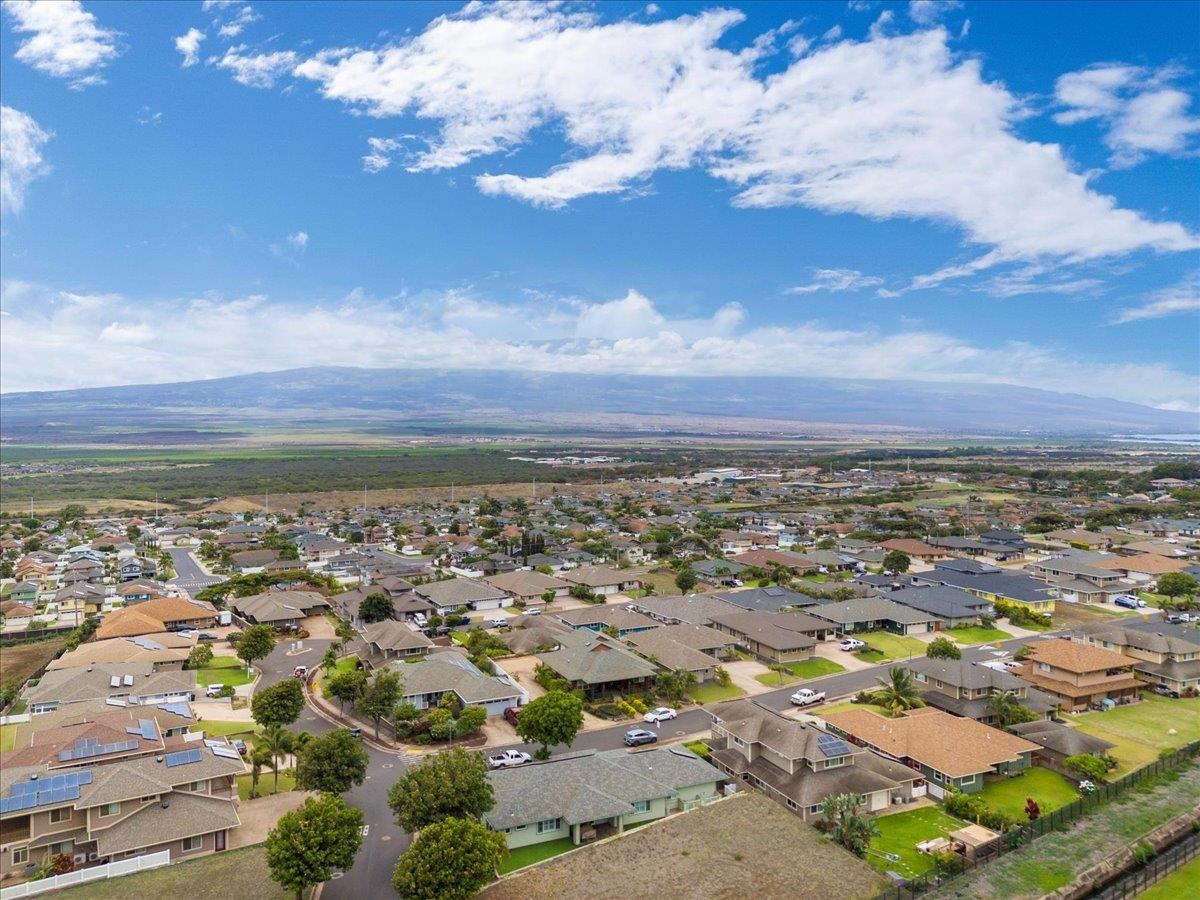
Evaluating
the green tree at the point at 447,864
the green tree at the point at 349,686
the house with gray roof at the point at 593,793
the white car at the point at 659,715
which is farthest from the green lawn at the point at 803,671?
the green tree at the point at 447,864

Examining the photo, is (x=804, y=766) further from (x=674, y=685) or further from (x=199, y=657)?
(x=199, y=657)

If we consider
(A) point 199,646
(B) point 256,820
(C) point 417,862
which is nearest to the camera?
(C) point 417,862

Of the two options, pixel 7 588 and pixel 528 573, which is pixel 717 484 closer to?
pixel 528 573

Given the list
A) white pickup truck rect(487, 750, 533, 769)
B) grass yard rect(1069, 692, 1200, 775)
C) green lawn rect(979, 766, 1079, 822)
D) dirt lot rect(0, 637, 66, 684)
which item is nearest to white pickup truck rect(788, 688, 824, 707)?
green lawn rect(979, 766, 1079, 822)

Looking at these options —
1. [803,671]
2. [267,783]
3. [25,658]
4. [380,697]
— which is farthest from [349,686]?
[25,658]

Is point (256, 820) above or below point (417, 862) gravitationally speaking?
below

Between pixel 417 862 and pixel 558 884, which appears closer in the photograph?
pixel 417 862

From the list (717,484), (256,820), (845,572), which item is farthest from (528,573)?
(717,484)

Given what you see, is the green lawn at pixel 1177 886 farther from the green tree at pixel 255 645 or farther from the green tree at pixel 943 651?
the green tree at pixel 255 645
